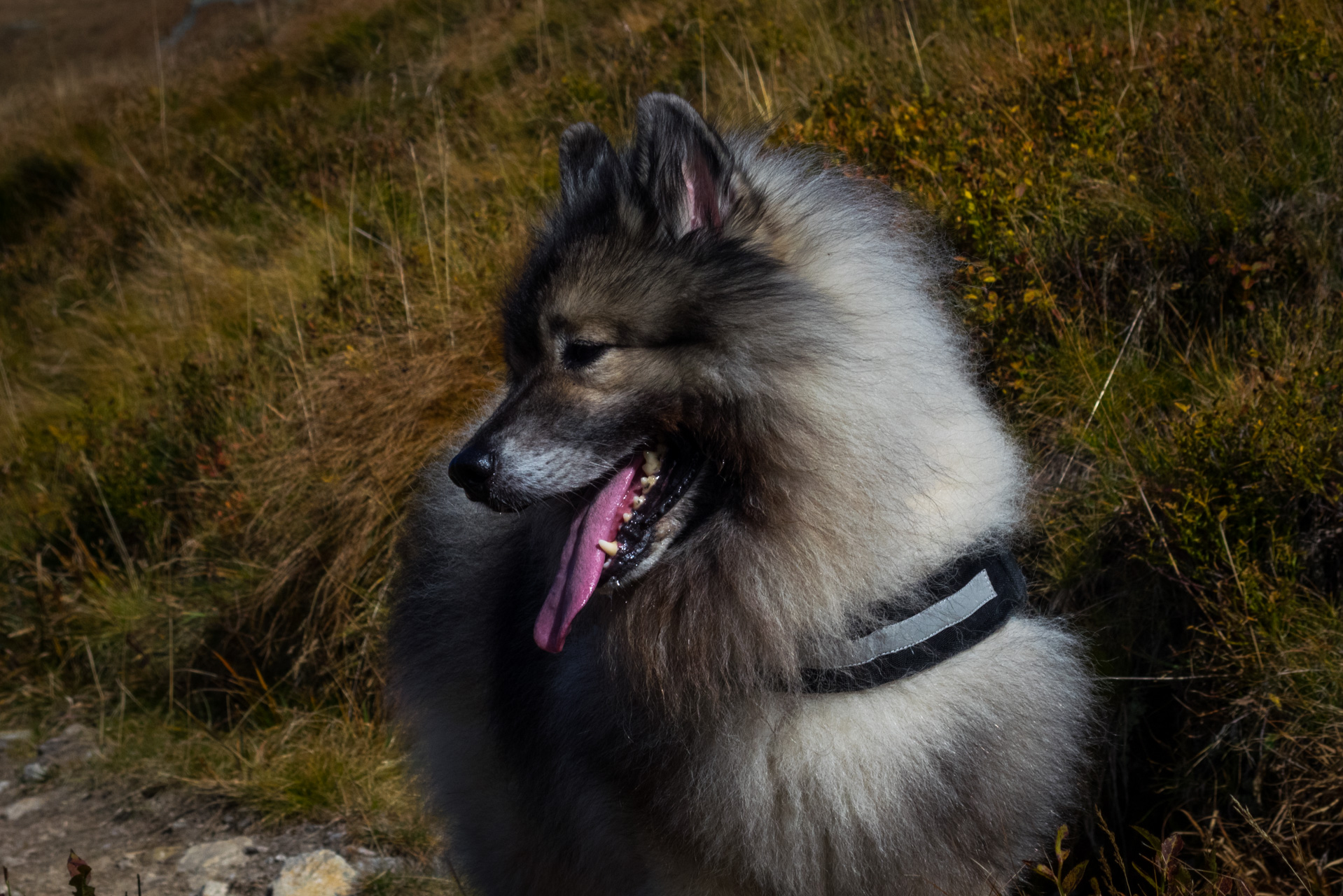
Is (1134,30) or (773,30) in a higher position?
(773,30)

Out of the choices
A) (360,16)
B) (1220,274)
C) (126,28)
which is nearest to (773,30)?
(1220,274)

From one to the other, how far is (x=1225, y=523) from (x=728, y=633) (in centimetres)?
156

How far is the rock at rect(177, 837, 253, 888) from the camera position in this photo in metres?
3.63

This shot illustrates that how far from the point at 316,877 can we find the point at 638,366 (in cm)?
239

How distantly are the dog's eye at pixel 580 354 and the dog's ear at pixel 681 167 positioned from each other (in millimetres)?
283

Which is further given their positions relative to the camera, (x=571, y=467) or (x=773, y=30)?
(x=773, y=30)

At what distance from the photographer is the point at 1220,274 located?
11.3 ft

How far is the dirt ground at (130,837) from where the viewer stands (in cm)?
363

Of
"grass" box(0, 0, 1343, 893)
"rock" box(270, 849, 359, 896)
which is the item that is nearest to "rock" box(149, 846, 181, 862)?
"grass" box(0, 0, 1343, 893)

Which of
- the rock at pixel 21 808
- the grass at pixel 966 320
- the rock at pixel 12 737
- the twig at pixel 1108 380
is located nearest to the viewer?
the grass at pixel 966 320

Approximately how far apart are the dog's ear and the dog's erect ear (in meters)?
0.29

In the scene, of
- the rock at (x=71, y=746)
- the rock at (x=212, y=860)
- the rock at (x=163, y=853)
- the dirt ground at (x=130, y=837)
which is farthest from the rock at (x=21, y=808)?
the rock at (x=212, y=860)

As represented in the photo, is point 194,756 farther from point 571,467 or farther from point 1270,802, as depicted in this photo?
point 1270,802

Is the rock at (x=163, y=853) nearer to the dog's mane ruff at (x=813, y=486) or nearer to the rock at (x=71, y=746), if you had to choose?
the rock at (x=71, y=746)
